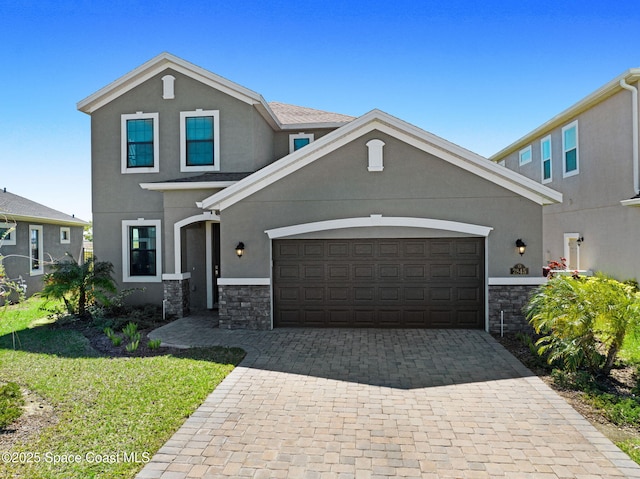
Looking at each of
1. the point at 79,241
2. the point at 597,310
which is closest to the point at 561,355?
the point at 597,310

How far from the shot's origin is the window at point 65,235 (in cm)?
1943

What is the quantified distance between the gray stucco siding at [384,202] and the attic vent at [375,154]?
0.15m

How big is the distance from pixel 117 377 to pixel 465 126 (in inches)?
686

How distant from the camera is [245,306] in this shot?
10.1 m

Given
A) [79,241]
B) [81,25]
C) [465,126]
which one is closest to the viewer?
[81,25]

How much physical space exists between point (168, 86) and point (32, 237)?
31.0 ft

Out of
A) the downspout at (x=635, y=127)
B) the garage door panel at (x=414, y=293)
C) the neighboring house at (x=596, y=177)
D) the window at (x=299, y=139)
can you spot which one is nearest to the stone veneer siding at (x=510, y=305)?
the garage door panel at (x=414, y=293)

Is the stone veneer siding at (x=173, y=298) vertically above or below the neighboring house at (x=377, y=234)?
below

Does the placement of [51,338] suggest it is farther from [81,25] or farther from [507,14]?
[507,14]

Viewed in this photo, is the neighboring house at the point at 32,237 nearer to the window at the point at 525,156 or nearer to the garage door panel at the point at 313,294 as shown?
the garage door panel at the point at 313,294

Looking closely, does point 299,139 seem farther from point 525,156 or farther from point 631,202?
point 525,156

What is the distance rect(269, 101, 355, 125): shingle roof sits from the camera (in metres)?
15.7

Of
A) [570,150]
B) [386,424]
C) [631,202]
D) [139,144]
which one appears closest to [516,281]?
[631,202]

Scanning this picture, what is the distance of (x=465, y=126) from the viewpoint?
18719mm
